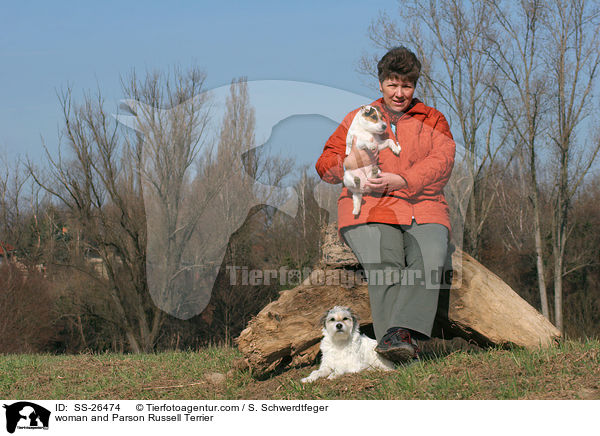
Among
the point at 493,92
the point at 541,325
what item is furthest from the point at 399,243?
the point at 493,92

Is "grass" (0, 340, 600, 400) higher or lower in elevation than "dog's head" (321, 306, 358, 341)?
lower

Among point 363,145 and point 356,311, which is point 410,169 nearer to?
point 363,145

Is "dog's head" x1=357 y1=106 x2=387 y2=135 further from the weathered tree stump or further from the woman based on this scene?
the weathered tree stump

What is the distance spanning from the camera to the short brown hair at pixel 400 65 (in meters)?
4.41

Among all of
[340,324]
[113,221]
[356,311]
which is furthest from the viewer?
[113,221]

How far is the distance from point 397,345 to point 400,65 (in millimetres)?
2205

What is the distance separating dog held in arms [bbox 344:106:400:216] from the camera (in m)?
4.14

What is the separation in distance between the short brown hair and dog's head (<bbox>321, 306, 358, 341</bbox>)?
2025mm

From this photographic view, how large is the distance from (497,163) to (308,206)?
1703cm

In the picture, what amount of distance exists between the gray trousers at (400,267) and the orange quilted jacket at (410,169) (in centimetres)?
9

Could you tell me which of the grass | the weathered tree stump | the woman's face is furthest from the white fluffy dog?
the woman's face

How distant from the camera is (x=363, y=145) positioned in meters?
4.17
